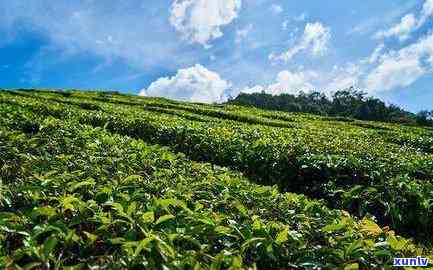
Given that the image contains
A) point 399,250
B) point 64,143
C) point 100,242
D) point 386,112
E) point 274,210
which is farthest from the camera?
point 386,112

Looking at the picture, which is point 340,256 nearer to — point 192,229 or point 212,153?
point 192,229

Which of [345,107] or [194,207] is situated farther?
[345,107]

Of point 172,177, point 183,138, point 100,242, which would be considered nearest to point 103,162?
point 172,177

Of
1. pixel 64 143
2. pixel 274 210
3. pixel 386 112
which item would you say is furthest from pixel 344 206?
pixel 386 112

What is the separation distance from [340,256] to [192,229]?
2.26 m

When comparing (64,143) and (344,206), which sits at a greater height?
(64,143)

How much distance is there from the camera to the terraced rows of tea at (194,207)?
734cm

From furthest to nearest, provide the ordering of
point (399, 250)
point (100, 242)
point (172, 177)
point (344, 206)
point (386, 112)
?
point (386, 112), point (344, 206), point (172, 177), point (399, 250), point (100, 242)

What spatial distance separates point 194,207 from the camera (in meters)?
9.55

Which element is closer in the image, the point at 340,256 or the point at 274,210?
the point at 340,256

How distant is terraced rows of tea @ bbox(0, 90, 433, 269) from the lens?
7.34 m

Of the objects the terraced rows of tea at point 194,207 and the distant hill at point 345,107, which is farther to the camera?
the distant hill at point 345,107

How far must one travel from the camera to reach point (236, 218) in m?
9.21

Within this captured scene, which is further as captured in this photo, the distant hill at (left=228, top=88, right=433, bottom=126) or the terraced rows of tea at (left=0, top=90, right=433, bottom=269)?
the distant hill at (left=228, top=88, right=433, bottom=126)
